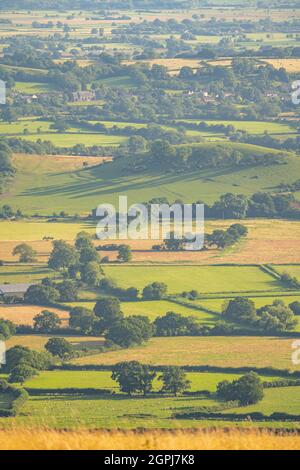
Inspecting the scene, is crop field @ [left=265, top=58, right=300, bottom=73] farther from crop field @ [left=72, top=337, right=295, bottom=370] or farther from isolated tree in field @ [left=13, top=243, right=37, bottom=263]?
crop field @ [left=72, top=337, right=295, bottom=370]

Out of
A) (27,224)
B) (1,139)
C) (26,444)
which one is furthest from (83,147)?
(26,444)

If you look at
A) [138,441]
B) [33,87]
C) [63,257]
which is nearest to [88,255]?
[63,257]

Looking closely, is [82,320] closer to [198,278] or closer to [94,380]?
[94,380]

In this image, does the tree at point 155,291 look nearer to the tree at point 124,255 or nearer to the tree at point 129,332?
the tree at point 129,332

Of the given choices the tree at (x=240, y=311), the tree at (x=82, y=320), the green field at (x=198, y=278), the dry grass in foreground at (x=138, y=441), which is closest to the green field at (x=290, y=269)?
the green field at (x=198, y=278)

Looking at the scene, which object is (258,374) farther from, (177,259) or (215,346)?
(177,259)

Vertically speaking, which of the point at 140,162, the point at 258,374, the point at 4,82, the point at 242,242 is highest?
the point at 4,82

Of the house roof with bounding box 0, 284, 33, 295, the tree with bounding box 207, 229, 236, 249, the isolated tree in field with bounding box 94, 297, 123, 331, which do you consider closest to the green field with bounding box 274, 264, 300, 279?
the tree with bounding box 207, 229, 236, 249
